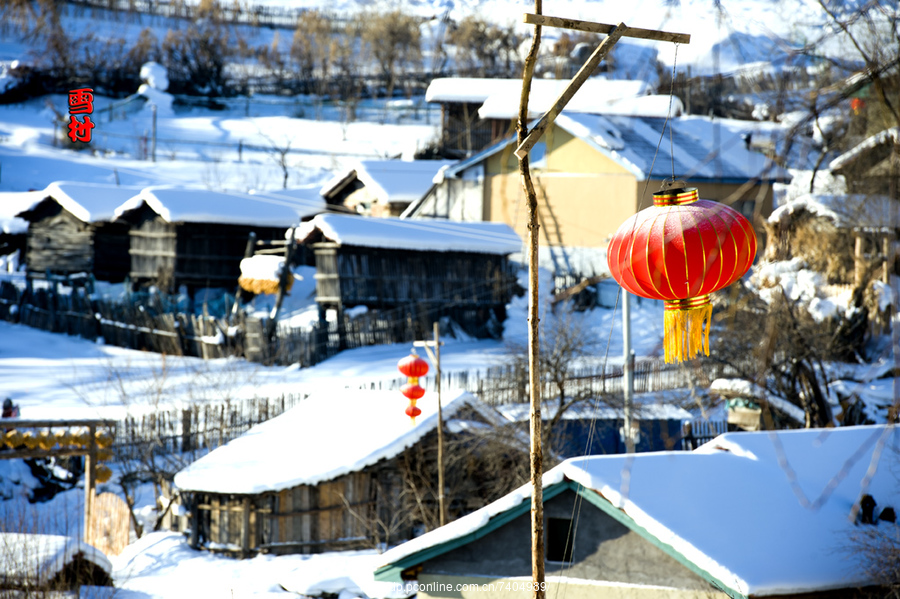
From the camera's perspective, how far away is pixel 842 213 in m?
24.6

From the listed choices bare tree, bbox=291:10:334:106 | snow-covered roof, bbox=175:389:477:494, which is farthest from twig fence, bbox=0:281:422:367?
bare tree, bbox=291:10:334:106

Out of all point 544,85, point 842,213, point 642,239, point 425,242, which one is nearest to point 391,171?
point 544,85

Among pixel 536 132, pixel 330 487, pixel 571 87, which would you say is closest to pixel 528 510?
pixel 536 132

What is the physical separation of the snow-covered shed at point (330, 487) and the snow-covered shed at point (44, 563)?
460 centimetres

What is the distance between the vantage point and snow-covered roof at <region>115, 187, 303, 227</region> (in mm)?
32844

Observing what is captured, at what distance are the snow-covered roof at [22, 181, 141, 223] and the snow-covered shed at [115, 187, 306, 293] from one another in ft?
3.96

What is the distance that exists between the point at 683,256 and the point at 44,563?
36.8 ft

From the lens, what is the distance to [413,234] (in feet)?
101

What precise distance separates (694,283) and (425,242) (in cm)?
2474

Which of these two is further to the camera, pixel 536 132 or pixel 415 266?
pixel 415 266

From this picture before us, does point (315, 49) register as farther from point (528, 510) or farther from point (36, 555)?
point (528, 510)

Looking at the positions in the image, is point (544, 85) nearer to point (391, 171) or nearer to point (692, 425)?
point (391, 171)

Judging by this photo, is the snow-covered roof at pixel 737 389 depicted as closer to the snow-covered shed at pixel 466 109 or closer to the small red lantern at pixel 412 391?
the small red lantern at pixel 412 391

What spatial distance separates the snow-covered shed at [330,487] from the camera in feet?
63.6
